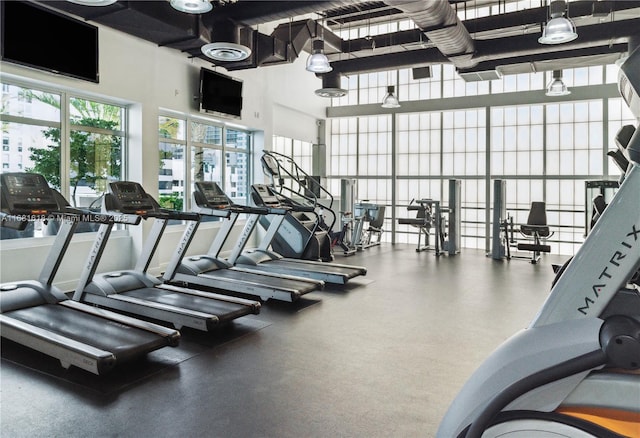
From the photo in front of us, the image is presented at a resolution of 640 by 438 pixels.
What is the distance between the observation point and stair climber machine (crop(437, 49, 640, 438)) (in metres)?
1.42

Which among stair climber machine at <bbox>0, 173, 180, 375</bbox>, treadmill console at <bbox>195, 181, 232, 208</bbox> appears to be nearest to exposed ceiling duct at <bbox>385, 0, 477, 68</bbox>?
treadmill console at <bbox>195, 181, 232, 208</bbox>

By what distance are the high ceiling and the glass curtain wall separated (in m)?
1.87

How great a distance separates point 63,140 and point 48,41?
3.98ft

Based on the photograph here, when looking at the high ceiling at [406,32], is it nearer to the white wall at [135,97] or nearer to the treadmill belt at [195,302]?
the white wall at [135,97]

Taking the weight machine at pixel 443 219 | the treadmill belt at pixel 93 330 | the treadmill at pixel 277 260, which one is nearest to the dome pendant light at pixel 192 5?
the treadmill at pixel 277 260

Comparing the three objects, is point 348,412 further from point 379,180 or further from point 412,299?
point 379,180

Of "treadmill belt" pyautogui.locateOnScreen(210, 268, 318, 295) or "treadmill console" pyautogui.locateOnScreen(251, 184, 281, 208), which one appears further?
"treadmill console" pyautogui.locateOnScreen(251, 184, 281, 208)

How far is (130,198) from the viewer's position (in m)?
4.81

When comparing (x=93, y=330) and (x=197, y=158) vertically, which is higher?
(x=197, y=158)

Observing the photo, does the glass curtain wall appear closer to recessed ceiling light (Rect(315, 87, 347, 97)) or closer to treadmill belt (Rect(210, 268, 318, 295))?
recessed ceiling light (Rect(315, 87, 347, 97))

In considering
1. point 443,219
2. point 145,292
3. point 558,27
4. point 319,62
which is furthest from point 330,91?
point 145,292

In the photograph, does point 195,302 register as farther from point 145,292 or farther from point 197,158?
point 197,158

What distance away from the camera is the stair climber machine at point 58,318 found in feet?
10.5

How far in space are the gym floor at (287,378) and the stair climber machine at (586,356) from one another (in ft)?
3.61
